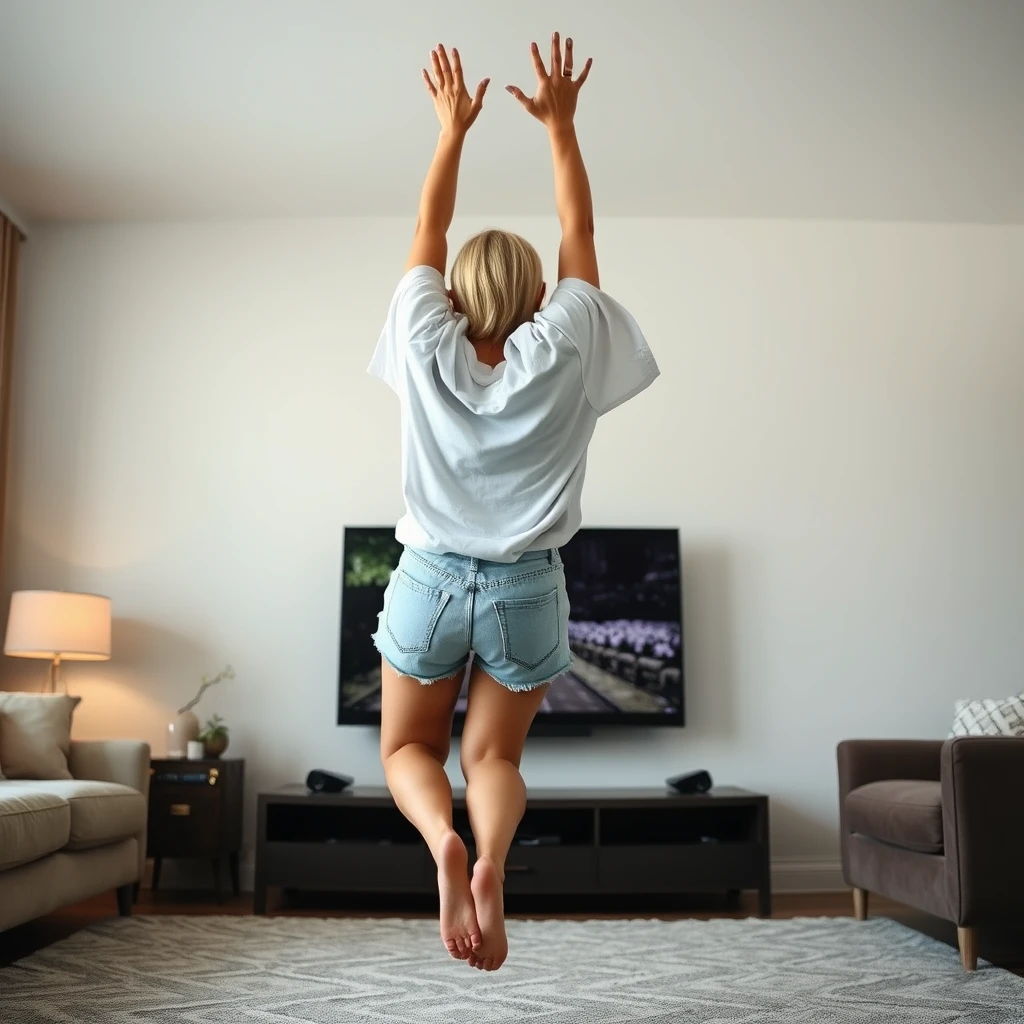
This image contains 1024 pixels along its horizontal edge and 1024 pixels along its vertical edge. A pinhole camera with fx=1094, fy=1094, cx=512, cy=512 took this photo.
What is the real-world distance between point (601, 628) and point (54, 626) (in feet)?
7.36

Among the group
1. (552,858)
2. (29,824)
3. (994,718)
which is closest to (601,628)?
(552,858)

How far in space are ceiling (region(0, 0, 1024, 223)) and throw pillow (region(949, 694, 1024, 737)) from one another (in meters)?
2.33

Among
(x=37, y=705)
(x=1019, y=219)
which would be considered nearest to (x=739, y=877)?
(x=37, y=705)

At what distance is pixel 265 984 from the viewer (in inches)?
112

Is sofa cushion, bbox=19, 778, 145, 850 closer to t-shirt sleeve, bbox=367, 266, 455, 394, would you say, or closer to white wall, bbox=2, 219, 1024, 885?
white wall, bbox=2, 219, 1024, 885

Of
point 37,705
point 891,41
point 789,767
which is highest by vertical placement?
point 891,41

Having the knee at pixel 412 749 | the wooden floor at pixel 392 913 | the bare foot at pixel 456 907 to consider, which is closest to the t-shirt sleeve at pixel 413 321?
the knee at pixel 412 749

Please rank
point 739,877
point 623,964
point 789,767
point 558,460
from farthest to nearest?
point 789,767
point 739,877
point 623,964
point 558,460

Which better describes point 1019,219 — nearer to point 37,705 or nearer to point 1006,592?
point 1006,592

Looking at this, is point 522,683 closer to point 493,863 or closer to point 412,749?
point 412,749

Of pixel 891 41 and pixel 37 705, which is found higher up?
pixel 891 41

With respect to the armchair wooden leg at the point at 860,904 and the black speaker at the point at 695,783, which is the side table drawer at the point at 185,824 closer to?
the black speaker at the point at 695,783

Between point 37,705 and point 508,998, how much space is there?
84.8 inches

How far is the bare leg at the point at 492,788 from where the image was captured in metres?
1.58
